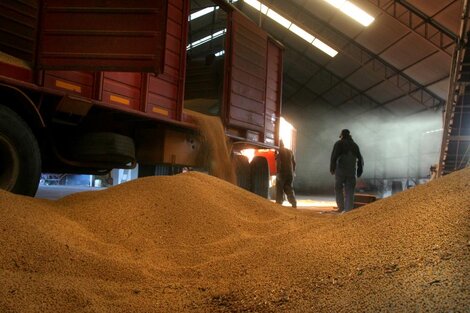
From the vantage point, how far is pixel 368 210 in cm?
328

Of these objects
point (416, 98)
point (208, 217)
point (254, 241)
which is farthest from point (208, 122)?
point (416, 98)

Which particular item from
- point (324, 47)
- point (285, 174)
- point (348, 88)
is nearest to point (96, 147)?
point (285, 174)

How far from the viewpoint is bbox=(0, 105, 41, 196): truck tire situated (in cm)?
351

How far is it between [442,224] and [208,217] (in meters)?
2.00

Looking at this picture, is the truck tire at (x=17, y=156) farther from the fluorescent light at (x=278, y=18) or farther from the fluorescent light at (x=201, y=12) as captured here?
the fluorescent light at (x=278, y=18)

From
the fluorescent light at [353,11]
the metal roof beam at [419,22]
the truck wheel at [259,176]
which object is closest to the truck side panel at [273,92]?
the truck wheel at [259,176]

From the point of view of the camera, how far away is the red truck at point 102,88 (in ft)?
12.3

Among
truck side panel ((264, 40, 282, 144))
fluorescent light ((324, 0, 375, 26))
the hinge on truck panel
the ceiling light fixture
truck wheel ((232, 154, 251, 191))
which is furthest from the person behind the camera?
the ceiling light fixture

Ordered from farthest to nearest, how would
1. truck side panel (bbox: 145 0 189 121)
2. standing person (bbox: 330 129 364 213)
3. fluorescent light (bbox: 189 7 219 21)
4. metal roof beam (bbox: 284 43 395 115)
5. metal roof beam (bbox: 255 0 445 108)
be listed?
metal roof beam (bbox: 284 43 395 115) < fluorescent light (bbox: 189 7 219 21) < metal roof beam (bbox: 255 0 445 108) < standing person (bbox: 330 129 364 213) < truck side panel (bbox: 145 0 189 121)

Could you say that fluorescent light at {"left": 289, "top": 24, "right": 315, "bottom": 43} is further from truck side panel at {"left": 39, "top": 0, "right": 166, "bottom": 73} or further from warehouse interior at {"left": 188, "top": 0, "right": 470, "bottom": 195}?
truck side panel at {"left": 39, "top": 0, "right": 166, "bottom": 73}

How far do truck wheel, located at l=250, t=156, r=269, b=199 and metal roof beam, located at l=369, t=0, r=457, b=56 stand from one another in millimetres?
7755

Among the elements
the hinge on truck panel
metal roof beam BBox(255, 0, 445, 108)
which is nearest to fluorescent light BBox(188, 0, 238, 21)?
metal roof beam BBox(255, 0, 445, 108)

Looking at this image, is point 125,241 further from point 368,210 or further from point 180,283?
point 368,210

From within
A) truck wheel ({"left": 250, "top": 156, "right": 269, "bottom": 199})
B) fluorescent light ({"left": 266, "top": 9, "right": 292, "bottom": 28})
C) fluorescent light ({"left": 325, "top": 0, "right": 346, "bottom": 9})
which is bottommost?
truck wheel ({"left": 250, "top": 156, "right": 269, "bottom": 199})
